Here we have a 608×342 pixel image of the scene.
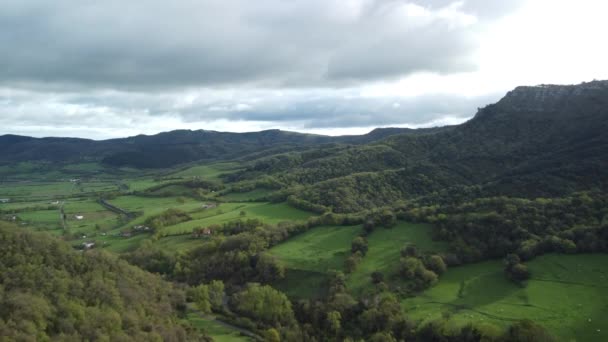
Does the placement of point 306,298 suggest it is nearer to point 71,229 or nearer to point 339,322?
point 339,322

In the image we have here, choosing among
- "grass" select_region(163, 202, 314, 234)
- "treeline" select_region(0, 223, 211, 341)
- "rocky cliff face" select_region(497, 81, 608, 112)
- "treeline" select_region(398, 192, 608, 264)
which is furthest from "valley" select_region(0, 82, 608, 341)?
"rocky cliff face" select_region(497, 81, 608, 112)

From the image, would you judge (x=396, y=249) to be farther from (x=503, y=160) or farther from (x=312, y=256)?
(x=503, y=160)

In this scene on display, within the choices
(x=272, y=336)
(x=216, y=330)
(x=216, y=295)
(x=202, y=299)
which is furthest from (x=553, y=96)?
(x=216, y=330)

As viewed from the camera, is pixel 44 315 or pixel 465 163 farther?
pixel 465 163

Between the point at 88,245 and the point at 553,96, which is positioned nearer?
the point at 88,245

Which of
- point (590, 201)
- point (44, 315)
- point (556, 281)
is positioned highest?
point (590, 201)

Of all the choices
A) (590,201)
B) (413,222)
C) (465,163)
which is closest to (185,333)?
(413,222)
